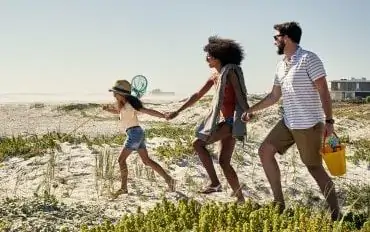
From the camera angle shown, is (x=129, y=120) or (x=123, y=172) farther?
(x=129, y=120)

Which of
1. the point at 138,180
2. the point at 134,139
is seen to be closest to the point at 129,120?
the point at 134,139

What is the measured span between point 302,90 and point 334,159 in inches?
35.9

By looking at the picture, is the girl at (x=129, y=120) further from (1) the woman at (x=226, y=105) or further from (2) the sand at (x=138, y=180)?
(1) the woman at (x=226, y=105)

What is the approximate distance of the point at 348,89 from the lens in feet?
219

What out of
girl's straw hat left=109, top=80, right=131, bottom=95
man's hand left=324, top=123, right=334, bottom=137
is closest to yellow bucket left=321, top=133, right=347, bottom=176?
man's hand left=324, top=123, right=334, bottom=137

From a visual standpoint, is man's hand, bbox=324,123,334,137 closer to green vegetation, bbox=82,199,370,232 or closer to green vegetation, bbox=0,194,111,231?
green vegetation, bbox=82,199,370,232

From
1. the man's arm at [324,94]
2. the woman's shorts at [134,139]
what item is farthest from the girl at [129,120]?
the man's arm at [324,94]

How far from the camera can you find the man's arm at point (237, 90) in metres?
7.00

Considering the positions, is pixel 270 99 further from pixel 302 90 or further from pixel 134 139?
pixel 134 139

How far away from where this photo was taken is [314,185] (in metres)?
9.59

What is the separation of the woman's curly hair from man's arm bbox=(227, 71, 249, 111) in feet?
0.68

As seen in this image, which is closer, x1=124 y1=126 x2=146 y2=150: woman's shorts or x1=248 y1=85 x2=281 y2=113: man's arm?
x1=248 y1=85 x2=281 y2=113: man's arm

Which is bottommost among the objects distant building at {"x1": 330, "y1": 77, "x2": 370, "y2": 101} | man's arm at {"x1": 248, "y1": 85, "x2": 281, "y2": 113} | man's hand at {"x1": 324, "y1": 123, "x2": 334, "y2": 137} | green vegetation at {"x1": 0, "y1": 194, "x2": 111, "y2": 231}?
green vegetation at {"x1": 0, "y1": 194, "x2": 111, "y2": 231}

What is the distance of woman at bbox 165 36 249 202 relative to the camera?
699 cm
